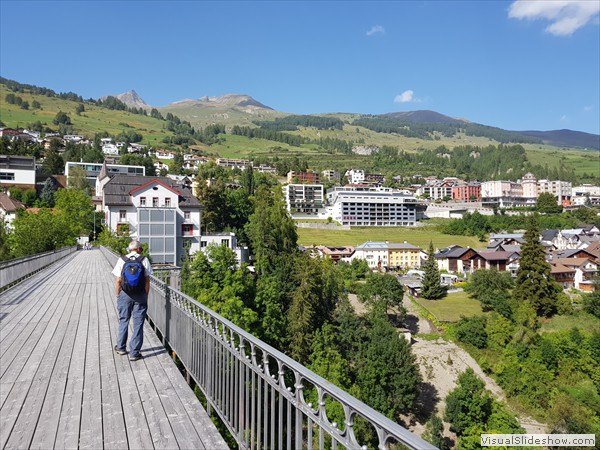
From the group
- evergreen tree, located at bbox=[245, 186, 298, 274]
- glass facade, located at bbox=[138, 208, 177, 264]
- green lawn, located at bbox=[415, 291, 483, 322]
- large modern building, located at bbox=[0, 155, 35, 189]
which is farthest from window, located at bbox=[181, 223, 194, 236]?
large modern building, located at bbox=[0, 155, 35, 189]

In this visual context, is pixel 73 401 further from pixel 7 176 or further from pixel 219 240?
pixel 7 176

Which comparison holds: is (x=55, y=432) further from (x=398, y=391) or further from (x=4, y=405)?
(x=398, y=391)

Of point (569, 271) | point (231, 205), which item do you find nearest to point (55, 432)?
point (231, 205)

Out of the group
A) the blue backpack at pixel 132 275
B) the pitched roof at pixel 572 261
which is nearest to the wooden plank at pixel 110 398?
the blue backpack at pixel 132 275

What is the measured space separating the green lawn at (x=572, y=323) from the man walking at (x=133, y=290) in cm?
5040

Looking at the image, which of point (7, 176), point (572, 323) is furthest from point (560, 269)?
point (7, 176)

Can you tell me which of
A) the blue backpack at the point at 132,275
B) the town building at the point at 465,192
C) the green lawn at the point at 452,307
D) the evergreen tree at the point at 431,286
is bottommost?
the green lawn at the point at 452,307

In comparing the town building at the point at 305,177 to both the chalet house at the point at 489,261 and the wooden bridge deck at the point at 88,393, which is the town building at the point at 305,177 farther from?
the wooden bridge deck at the point at 88,393

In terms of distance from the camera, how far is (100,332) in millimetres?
9094

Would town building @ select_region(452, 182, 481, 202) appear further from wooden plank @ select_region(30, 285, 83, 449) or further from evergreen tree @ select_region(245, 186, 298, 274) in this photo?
wooden plank @ select_region(30, 285, 83, 449)

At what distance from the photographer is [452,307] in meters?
53.1

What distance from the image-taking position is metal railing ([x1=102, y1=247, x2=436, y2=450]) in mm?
2395

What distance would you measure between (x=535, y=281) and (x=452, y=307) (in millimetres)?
10065

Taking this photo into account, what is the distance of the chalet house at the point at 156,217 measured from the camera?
146ft
